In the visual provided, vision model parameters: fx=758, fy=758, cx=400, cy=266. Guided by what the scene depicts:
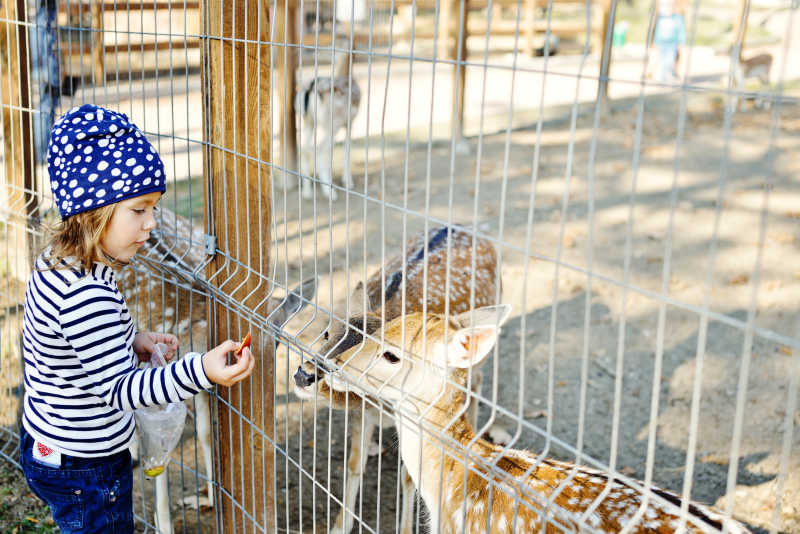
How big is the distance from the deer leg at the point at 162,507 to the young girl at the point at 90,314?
1009 mm

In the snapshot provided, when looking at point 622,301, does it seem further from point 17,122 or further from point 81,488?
point 17,122

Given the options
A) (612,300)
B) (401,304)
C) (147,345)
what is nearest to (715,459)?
(401,304)

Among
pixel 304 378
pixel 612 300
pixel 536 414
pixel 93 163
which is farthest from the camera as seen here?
pixel 612 300

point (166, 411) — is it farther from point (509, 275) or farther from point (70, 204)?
point (509, 275)

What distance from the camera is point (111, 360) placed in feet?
7.07

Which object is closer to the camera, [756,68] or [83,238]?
[83,238]

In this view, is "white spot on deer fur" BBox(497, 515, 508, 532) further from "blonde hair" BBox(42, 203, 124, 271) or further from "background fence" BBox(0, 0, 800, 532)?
"blonde hair" BBox(42, 203, 124, 271)

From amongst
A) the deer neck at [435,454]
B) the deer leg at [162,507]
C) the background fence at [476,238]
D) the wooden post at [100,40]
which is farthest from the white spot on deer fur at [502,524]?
the wooden post at [100,40]

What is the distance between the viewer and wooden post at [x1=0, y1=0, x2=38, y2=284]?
12.9 ft

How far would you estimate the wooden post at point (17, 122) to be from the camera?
3920mm

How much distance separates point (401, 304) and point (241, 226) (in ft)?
3.69

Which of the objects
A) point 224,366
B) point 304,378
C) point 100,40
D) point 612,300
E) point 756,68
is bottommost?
point 612,300

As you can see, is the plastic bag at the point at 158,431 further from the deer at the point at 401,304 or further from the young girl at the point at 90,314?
the deer at the point at 401,304

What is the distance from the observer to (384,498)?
395 centimetres
